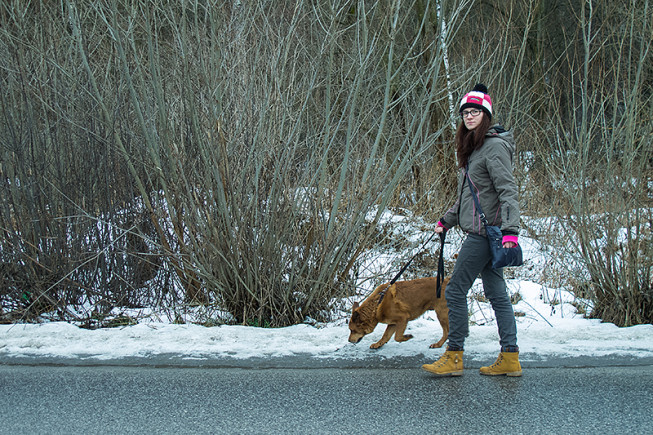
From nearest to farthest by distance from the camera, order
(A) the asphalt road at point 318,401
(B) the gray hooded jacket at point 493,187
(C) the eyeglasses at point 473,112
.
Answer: (A) the asphalt road at point 318,401
(B) the gray hooded jacket at point 493,187
(C) the eyeglasses at point 473,112

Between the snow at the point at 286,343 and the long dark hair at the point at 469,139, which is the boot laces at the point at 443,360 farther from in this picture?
the long dark hair at the point at 469,139

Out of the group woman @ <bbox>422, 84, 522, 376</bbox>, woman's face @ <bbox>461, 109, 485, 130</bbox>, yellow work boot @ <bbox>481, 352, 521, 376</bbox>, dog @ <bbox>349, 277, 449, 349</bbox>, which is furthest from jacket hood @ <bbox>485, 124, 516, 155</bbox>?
yellow work boot @ <bbox>481, 352, 521, 376</bbox>

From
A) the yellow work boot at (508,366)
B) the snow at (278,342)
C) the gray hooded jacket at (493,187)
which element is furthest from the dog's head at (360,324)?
the gray hooded jacket at (493,187)

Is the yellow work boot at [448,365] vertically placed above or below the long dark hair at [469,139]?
below

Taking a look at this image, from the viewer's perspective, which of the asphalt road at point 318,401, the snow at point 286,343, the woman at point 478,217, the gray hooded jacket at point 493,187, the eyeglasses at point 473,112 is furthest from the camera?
the snow at point 286,343

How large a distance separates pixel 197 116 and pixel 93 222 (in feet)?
6.86

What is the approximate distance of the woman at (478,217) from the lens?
4.30 metres

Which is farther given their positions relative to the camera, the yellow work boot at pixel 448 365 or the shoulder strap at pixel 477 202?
the yellow work boot at pixel 448 365

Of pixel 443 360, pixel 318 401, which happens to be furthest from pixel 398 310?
pixel 318 401

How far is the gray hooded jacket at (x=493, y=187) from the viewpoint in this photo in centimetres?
413

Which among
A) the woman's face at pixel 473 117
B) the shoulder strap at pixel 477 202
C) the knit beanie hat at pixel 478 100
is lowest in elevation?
the shoulder strap at pixel 477 202

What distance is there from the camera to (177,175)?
21.0 feet

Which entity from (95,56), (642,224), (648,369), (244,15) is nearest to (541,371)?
(648,369)

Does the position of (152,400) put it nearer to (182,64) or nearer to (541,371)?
(541,371)
